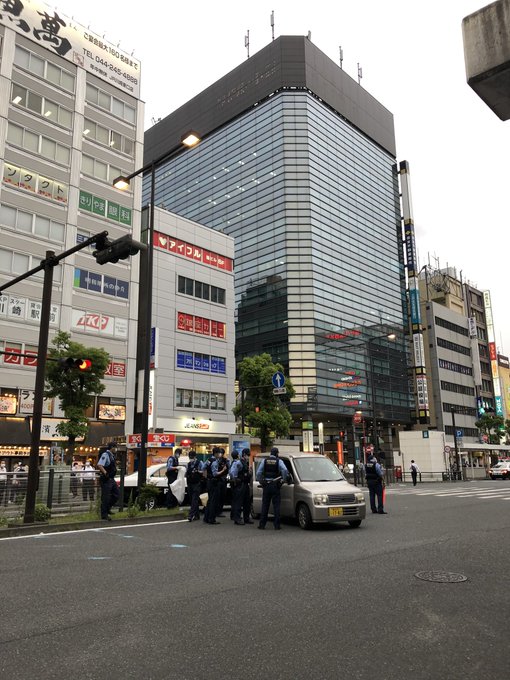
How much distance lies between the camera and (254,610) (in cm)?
503

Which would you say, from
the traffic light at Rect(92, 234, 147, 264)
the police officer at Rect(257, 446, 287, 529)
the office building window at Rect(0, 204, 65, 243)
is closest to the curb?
the police officer at Rect(257, 446, 287, 529)

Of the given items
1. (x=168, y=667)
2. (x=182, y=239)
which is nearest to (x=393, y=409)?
(x=182, y=239)

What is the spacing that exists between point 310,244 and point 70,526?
2201 inches

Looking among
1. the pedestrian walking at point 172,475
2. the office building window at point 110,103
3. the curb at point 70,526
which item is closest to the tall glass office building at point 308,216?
the office building window at point 110,103

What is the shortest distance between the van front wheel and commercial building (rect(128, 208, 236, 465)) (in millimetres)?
27861

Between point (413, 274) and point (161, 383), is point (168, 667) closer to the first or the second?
point (161, 383)

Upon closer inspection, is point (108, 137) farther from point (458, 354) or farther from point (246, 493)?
point (458, 354)

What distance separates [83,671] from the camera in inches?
142

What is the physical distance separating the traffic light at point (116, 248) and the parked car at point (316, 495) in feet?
19.4

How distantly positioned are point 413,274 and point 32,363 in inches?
2361

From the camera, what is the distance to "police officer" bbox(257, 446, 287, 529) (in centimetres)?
1145

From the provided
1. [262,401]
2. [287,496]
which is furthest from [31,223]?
→ [287,496]

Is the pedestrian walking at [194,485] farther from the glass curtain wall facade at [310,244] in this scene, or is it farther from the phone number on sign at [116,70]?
the glass curtain wall facade at [310,244]

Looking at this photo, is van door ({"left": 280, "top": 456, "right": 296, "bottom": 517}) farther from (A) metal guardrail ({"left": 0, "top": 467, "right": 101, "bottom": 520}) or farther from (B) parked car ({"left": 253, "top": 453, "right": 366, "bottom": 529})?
(A) metal guardrail ({"left": 0, "top": 467, "right": 101, "bottom": 520})
